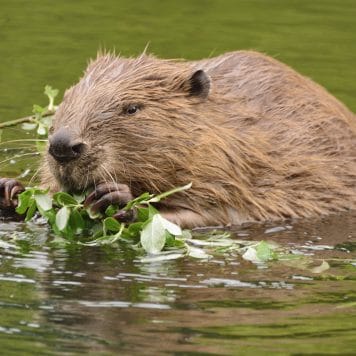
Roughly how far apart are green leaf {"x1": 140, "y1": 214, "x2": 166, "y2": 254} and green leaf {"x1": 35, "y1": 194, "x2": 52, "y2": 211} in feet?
1.71

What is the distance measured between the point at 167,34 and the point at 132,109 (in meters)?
4.93

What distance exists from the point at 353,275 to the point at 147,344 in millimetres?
1534

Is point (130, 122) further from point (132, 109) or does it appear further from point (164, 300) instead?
point (164, 300)

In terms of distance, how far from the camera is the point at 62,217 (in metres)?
7.22

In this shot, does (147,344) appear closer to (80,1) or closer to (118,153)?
(118,153)

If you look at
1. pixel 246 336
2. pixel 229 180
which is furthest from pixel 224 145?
pixel 246 336

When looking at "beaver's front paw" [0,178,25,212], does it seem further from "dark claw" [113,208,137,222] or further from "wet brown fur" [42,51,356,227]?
"dark claw" [113,208,137,222]

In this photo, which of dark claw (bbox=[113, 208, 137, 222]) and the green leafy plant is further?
dark claw (bbox=[113, 208, 137, 222])

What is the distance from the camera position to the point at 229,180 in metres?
7.86

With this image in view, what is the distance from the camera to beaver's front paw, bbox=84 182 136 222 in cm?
724

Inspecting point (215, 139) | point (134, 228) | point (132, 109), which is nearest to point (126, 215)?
point (134, 228)

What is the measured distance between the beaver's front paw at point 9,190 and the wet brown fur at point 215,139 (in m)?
0.18

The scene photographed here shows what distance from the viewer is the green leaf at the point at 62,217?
23.6 ft

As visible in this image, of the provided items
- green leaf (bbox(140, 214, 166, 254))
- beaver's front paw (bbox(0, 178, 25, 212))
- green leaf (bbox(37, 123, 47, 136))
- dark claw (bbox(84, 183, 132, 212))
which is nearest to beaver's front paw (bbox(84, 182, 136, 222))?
dark claw (bbox(84, 183, 132, 212))
